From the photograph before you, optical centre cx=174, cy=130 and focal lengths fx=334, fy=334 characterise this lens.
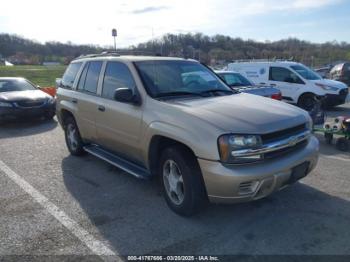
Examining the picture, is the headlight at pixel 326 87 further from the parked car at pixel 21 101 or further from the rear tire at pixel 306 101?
the parked car at pixel 21 101

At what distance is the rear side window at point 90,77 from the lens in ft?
17.9

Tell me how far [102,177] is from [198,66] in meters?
2.36

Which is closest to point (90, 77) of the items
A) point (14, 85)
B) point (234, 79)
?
point (234, 79)

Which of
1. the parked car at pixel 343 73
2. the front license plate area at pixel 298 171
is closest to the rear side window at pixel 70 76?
the front license plate area at pixel 298 171

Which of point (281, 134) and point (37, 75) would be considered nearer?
point (281, 134)

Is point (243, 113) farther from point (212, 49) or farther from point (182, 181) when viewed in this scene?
point (212, 49)

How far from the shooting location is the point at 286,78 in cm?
1234

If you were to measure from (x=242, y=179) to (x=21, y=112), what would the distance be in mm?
8303

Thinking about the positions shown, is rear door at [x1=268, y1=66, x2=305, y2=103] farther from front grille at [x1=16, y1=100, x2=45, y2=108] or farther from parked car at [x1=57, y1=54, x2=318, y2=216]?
front grille at [x1=16, y1=100, x2=45, y2=108]

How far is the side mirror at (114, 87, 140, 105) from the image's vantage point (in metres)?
4.16

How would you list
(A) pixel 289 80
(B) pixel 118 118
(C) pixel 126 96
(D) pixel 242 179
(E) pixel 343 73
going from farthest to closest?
(E) pixel 343 73 → (A) pixel 289 80 → (B) pixel 118 118 → (C) pixel 126 96 → (D) pixel 242 179

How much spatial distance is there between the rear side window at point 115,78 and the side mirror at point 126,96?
0.85ft

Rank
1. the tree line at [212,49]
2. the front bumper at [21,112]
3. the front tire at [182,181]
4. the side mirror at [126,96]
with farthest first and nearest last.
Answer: the tree line at [212,49], the front bumper at [21,112], the side mirror at [126,96], the front tire at [182,181]

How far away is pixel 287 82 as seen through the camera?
40.3ft
